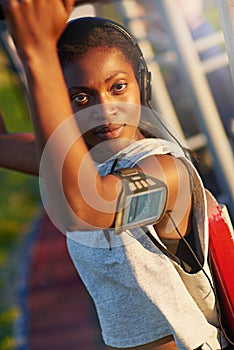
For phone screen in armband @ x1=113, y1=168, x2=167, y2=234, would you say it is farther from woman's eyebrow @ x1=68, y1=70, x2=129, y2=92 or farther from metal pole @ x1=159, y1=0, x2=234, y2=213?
metal pole @ x1=159, y1=0, x2=234, y2=213

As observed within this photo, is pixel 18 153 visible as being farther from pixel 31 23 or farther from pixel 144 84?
pixel 31 23

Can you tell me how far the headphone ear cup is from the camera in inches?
67.4

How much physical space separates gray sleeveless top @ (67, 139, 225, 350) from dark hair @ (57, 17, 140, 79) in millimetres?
195

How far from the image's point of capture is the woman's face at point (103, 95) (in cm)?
163

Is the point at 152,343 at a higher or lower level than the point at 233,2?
lower

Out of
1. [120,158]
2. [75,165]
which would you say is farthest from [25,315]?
[75,165]

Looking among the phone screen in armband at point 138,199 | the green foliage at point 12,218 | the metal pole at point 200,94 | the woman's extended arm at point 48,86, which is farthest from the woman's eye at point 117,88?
the metal pole at point 200,94

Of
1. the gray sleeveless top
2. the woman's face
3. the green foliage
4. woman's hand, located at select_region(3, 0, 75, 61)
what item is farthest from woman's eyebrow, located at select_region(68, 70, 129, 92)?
the green foliage

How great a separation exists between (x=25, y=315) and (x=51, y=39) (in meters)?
2.76

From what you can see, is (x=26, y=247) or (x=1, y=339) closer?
(x=1, y=339)

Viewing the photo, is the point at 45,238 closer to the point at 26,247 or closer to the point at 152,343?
the point at 26,247

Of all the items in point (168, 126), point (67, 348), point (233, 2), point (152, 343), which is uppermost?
point (233, 2)

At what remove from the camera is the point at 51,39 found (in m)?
1.28

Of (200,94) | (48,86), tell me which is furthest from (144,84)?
(200,94)
